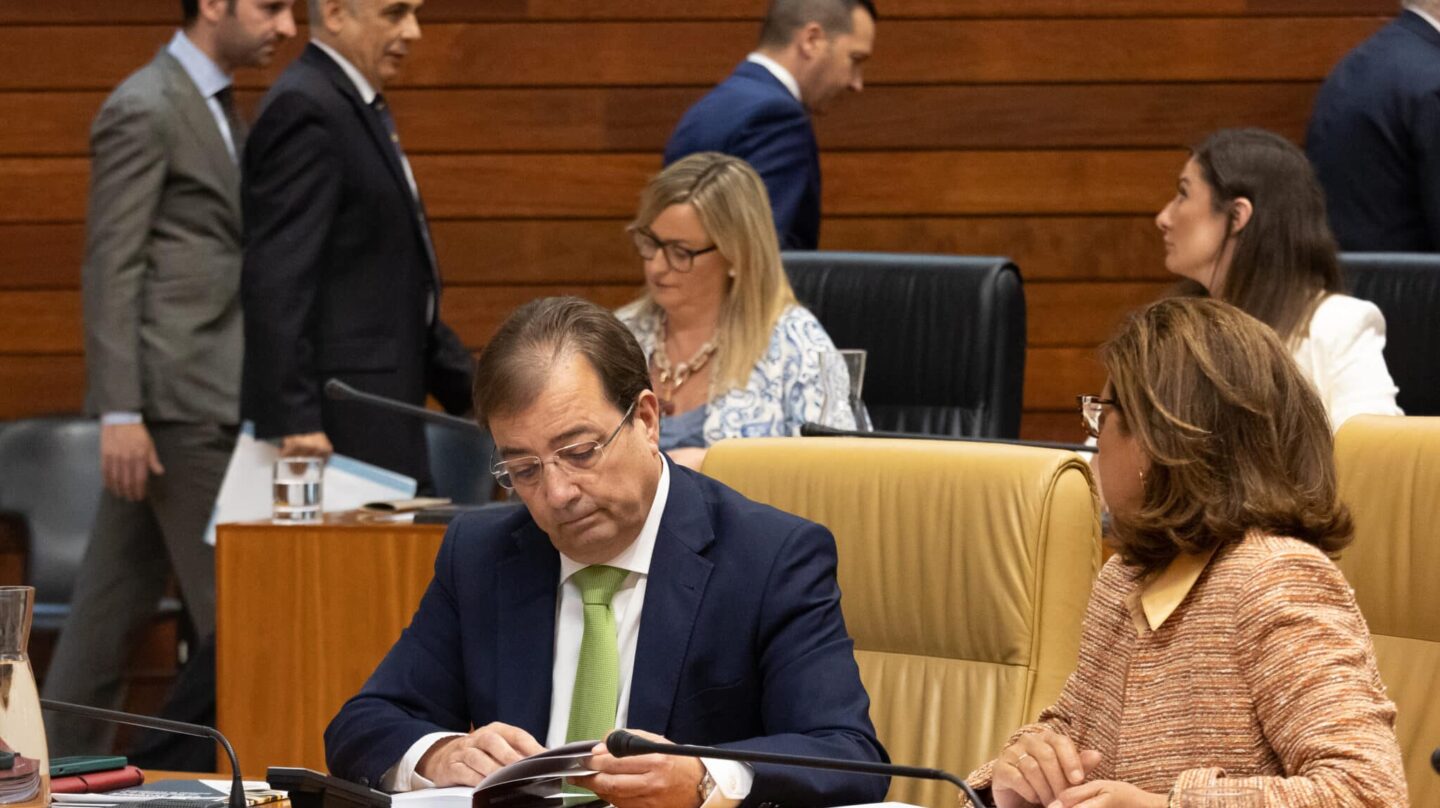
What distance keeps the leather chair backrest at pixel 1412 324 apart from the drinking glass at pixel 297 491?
2021mm

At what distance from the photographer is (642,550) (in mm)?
2002

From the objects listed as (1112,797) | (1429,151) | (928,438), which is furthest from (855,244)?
(1112,797)

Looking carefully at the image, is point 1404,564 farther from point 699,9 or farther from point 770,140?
point 699,9

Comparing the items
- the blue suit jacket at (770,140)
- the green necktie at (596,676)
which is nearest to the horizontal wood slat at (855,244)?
the blue suit jacket at (770,140)

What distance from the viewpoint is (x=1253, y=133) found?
345 centimetres

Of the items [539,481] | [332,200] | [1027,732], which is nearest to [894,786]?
[1027,732]

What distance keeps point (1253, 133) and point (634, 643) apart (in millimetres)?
1965

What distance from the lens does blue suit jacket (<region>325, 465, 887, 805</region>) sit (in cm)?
193

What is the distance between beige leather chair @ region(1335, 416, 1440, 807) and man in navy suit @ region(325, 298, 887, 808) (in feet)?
2.07

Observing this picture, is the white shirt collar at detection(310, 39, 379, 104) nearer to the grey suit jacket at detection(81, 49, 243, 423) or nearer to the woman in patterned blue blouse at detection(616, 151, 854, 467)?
the grey suit jacket at detection(81, 49, 243, 423)

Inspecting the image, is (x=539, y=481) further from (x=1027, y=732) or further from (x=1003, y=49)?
(x=1003, y=49)

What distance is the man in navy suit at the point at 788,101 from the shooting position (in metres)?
4.27

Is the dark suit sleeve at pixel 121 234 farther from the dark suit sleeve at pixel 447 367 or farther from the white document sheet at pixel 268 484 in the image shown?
the dark suit sleeve at pixel 447 367

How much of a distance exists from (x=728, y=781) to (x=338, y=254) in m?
2.39
